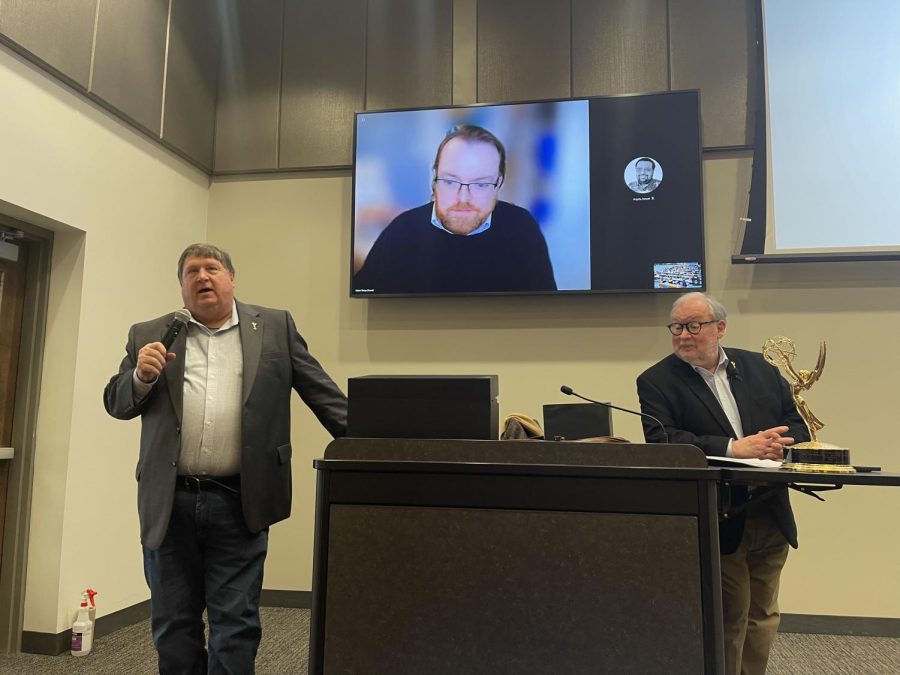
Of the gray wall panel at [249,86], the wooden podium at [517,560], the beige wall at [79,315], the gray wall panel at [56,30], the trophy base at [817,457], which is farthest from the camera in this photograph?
the gray wall panel at [249,86]

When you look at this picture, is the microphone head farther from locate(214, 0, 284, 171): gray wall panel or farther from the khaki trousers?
locate(214, 0, 284, 171): gray wall panel

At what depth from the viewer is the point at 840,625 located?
326cm

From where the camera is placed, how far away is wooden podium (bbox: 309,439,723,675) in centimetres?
116

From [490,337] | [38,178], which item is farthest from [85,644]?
[490,337]

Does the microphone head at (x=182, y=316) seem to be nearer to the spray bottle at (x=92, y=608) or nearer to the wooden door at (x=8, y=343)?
the wooden door at (x=8, y=343)

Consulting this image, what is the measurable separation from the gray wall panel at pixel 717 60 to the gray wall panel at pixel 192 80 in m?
2.75

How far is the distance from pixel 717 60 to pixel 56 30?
3272 millimetres

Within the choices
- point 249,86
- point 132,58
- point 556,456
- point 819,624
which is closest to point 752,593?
point 556,456

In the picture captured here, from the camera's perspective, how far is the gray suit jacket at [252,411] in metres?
1.89

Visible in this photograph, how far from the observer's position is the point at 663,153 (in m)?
3.49

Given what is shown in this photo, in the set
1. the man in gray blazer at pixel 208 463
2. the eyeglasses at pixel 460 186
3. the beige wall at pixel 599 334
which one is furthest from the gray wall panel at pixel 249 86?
the man in gray blazer at pixel 208 463

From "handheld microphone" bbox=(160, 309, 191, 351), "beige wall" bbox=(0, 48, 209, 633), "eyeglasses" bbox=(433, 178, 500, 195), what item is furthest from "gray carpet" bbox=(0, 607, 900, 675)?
"eyeglasses" bbox=(433, 178, 500, 195)

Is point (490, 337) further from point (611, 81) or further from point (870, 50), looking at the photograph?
point (870, 50)

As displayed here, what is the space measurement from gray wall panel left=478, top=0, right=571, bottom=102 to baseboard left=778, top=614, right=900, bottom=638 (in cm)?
303
